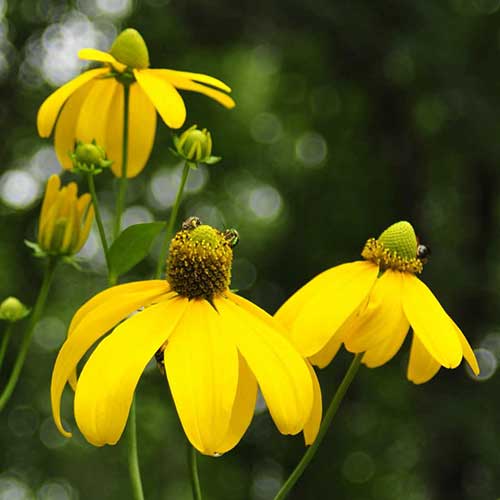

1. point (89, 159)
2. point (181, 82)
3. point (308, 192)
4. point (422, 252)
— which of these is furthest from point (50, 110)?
point (308, 192)

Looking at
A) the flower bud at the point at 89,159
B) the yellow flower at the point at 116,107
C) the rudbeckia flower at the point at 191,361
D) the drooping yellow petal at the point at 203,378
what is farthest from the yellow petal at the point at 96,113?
the drooping yellow petal at the point at 203,378

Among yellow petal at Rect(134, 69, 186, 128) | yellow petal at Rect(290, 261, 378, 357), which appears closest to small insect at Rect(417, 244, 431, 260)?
yellow petal at Rect(290, 261, 378, 357)

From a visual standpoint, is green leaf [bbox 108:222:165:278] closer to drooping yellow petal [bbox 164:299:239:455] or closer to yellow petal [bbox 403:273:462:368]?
drooping yellow petal [bbox 164:299:239:455]

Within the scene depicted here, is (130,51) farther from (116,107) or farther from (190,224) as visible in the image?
(190,224)

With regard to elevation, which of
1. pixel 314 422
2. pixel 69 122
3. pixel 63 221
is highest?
pixel 69 122

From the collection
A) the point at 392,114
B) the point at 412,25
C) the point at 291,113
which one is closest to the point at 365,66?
the point at 392,114

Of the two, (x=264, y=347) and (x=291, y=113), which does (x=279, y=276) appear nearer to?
(x=291, y=113)

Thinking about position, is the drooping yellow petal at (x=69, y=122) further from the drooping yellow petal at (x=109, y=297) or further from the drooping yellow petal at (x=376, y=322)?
the drooping yellow petal at (x=376, y=322)
